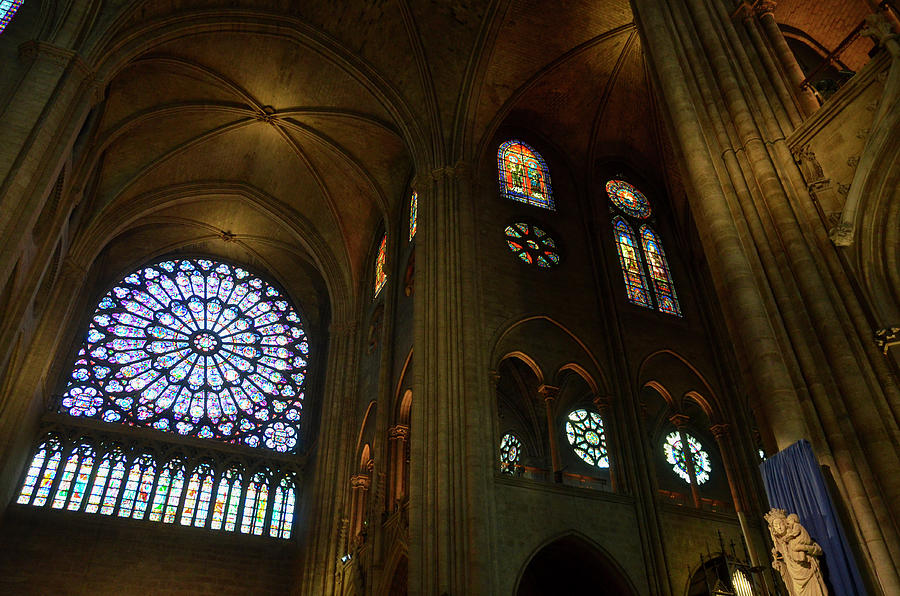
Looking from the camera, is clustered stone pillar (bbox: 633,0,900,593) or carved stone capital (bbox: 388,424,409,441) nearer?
clustered stone pillar (bbox: 633,0,900,593)

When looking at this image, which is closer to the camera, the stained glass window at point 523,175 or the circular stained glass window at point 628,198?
the stained glass window at point 523,175

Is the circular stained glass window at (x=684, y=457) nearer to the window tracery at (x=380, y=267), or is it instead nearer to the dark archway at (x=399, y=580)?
the dark archway at (x=399, y=580)

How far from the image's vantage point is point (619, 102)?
700 inches

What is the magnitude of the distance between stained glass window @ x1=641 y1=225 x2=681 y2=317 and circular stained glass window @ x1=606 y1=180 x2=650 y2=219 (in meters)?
0.49

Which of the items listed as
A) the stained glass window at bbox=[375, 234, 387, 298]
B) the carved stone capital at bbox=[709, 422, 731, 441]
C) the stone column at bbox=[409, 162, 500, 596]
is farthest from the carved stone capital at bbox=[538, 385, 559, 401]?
the stained glass window at bbox=[375, 234, 387, 298]

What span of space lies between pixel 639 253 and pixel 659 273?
66 cm

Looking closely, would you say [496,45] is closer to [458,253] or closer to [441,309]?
[458,253]

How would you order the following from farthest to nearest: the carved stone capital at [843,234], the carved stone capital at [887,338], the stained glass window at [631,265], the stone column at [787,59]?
the stained glass window at [631,265] → the stone column at [787,59] → the carved stone capital at [843,234] → the carved stone capital at [887,338]

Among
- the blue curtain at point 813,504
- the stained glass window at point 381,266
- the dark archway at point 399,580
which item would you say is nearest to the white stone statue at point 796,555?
the blue curtain at point 813,504

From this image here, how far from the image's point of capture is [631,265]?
54.7 feet

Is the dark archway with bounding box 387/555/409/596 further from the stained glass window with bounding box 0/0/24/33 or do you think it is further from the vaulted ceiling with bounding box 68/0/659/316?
the stained glass window with bounding box 0/0/24/33

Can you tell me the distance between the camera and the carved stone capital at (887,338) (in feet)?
20.2

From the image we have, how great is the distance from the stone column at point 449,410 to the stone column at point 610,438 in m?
2.57

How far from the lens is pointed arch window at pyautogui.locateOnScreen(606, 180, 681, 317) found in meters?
16.1
